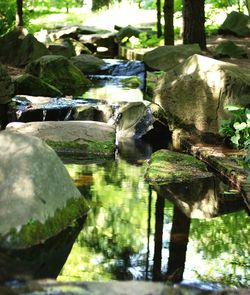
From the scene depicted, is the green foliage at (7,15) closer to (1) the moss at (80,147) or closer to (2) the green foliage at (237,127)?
(1) the moss at (80,147)

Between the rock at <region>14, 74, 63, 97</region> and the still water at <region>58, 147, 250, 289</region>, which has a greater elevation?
the still water at <region>58, 147, 250, 289</region>

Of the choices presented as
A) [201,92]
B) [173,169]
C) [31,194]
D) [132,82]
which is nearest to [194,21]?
[132,82]

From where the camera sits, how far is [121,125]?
1075 centimetres

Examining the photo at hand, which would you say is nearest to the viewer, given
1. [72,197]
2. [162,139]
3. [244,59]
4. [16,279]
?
[16,279]

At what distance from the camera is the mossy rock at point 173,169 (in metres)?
6.98

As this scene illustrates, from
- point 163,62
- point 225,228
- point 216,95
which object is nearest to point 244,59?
point 163,62

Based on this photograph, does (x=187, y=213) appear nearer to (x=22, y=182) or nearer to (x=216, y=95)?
(x=22, y=182)

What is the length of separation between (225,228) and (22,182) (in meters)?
2.14

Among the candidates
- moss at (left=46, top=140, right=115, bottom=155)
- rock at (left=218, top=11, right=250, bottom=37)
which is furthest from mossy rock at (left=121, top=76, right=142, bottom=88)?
moss at (left=46, top=140, right=115, bottom=155)

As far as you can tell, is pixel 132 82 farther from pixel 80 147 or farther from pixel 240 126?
pixel 240 126

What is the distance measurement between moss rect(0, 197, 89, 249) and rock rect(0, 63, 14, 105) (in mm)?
5961

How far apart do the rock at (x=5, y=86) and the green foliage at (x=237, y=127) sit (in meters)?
4.71

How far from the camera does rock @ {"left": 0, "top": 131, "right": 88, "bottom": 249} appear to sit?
4.69 metres

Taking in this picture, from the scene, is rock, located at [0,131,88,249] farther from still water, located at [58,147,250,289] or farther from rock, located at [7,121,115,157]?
rock, located at [7,121,115,157]
